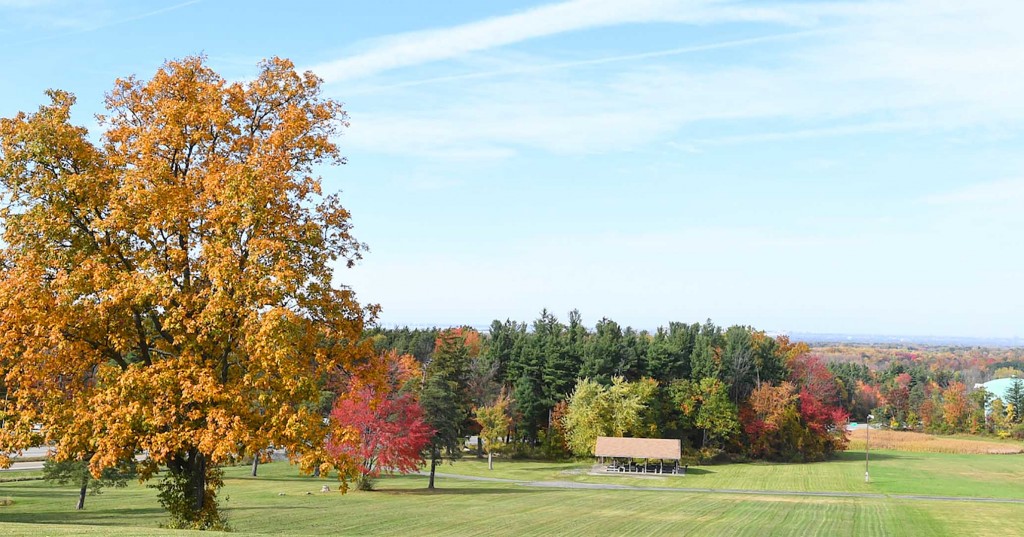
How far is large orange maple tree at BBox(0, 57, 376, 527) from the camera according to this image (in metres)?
16.6


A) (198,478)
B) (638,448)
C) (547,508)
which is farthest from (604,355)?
(198,478)

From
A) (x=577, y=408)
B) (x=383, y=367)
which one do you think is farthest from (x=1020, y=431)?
(x=383, y=367)

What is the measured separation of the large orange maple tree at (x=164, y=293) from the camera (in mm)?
16578

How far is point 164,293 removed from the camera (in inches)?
662

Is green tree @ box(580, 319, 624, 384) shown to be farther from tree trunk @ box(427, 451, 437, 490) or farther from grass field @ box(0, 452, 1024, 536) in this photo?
tree trunk @ box(427, 451, 437, 490)

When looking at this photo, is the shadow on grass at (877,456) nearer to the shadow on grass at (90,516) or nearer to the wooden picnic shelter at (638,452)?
the wooden picnic shelter at (638,452)

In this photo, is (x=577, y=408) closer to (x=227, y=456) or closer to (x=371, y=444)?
(x=371, y=444)

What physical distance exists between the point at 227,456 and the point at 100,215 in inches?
235

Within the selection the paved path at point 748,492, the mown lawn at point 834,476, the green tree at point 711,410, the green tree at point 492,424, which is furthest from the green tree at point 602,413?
the paved path at point 748,492

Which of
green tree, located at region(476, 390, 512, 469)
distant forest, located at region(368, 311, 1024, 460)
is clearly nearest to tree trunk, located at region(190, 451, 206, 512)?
green tree, located at region(476, 390, 512, 469)

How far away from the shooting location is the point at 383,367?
19.1 m

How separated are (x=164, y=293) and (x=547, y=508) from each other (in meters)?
32.7

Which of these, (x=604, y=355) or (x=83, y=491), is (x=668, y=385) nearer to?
(x=604, y=355)

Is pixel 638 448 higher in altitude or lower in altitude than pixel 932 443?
lower
